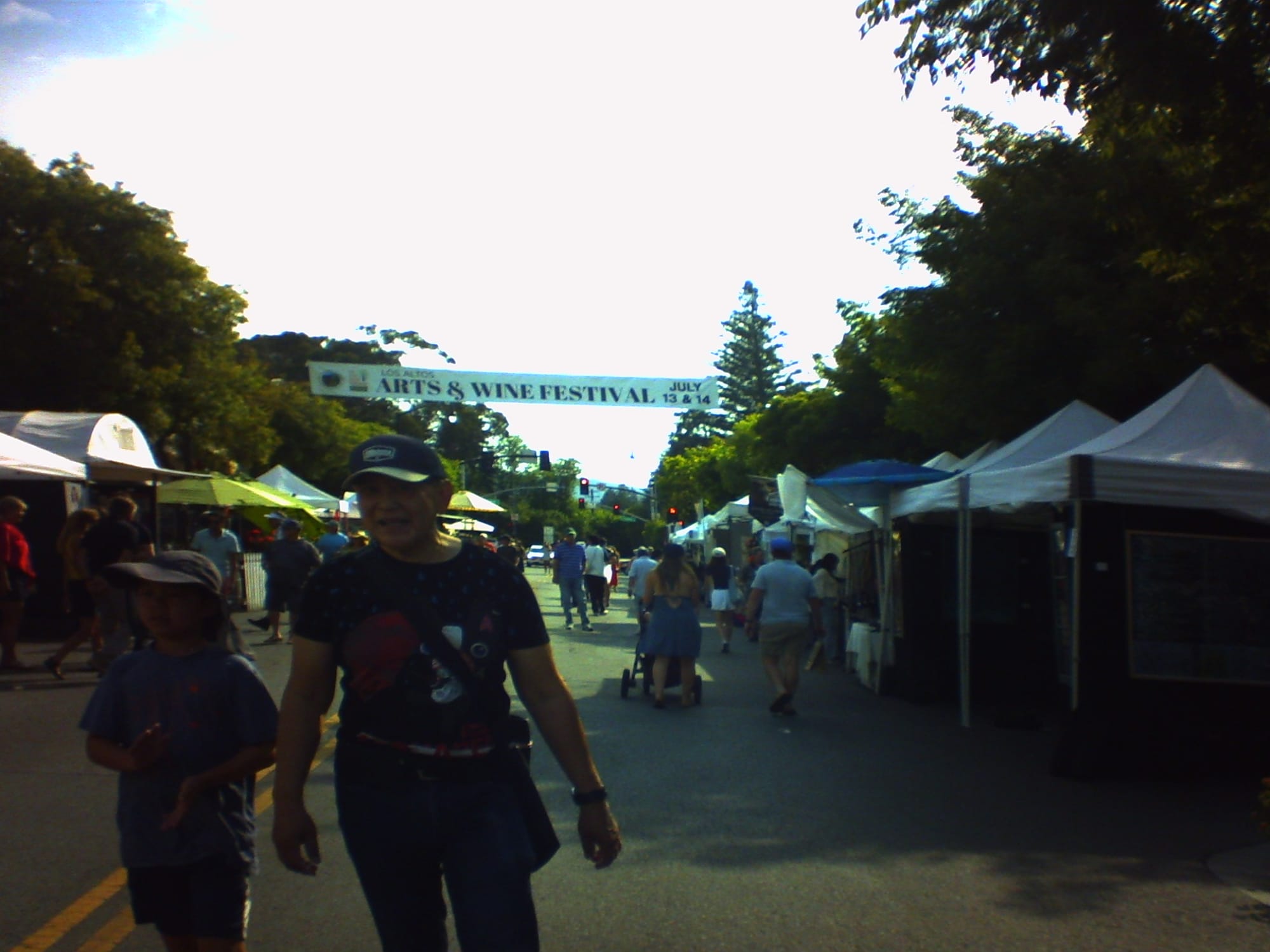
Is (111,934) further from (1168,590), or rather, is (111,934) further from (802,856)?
(1168,590)

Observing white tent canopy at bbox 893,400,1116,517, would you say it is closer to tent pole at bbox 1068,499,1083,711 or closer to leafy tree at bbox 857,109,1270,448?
leafy tree at bbox 857,109,1270,448

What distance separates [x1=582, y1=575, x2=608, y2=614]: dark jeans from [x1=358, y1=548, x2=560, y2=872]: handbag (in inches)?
973

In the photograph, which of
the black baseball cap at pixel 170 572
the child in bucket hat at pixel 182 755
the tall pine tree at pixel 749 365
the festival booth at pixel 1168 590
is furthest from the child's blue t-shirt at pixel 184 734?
the tall pine tree at pixel 749 365

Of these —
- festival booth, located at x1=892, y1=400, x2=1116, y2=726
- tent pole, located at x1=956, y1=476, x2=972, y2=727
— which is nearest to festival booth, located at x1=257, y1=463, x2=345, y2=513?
festival booth, located at x1=892, y1=400, x2=1116, y2=726

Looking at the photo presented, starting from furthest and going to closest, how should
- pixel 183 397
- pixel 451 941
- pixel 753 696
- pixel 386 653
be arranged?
1. pixel 183 397
2. pixel 753 696
3. pixel 451 941
4. pixel 386 653

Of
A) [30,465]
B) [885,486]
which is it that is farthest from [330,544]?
[885,486]

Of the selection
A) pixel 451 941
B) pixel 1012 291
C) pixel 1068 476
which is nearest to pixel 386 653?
pixel 451 941

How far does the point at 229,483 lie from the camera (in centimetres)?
Answer: 2381

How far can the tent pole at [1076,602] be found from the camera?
9734 millimetres

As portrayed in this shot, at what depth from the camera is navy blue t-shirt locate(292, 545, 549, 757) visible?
329cm

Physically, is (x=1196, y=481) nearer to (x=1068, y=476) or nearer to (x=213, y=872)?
(x=1068, y=476)

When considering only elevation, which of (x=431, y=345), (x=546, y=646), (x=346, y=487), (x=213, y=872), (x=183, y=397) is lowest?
(x=213, y=872)

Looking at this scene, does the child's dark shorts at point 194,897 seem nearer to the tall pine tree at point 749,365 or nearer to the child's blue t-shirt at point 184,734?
the child's blue t-shirt at point 184,734

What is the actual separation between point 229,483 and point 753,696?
42.6 ft
